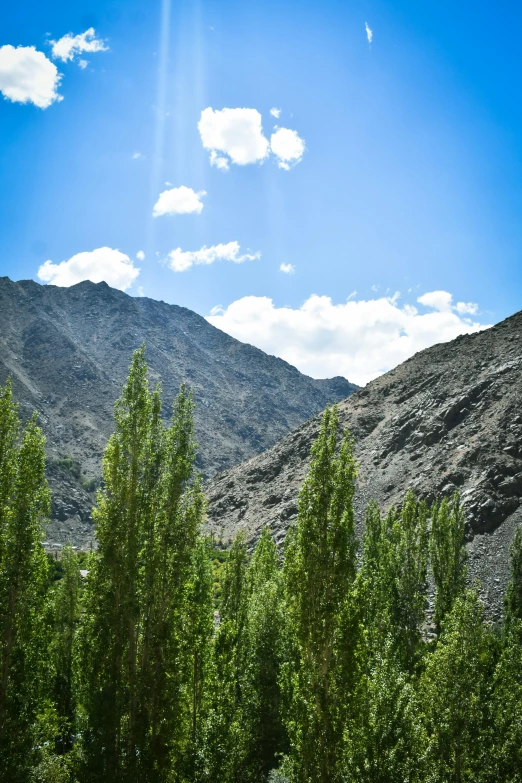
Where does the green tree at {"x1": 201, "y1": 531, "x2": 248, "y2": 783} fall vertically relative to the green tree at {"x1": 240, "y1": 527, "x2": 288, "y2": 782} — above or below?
above

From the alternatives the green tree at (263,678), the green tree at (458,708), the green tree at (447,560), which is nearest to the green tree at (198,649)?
the green tree at (263,678)

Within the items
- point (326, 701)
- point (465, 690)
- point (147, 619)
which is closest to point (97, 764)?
point (147, 619)

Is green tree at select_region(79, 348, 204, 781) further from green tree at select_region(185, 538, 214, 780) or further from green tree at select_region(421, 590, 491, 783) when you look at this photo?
green tree at select_region(421, 590, 491, 783)

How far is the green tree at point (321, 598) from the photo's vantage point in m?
14.2

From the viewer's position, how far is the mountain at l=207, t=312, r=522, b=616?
206 ft

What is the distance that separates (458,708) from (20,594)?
14.1 metres

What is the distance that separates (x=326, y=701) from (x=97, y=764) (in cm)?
688

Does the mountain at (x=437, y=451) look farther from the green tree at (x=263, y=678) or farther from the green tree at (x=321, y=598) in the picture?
the green tree at (x=321, y=598)

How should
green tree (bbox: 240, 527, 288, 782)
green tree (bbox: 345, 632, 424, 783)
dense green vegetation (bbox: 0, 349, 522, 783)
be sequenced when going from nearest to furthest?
green tree (bbox: 345, 632, 424, 783) < dense green vegetation (bbox: 0, 349, 522, 783) < green tree (bbox: 240, 527, 288, 782)

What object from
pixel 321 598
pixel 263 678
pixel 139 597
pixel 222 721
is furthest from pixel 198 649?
pixel 263 678

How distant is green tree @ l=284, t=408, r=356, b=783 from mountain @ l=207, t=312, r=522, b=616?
3828 cm

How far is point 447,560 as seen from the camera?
39594mm

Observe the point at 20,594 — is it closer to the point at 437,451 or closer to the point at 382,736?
the point at 382,736

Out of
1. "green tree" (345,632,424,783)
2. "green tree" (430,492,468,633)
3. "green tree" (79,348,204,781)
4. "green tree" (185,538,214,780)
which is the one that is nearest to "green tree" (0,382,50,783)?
"green tree" (79,348,204,781)
